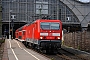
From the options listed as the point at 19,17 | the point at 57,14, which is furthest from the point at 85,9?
the point at 19,17

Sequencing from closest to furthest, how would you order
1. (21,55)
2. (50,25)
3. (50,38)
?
1. (21,55)
2. (50,38)
3. (50,25)

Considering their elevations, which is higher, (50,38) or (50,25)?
(50,25)

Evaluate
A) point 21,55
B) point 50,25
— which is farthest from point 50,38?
point 21,55

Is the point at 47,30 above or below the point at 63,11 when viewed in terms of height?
below

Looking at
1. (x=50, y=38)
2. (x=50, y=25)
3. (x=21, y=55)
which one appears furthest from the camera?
(x=50, y=25)

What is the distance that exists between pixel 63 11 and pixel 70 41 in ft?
248

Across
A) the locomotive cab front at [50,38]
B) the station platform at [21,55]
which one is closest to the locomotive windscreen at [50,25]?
the locomotive cab front at [50,38]

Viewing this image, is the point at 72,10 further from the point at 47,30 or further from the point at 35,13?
the point at 47,30

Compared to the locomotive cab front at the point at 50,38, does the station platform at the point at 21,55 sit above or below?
below

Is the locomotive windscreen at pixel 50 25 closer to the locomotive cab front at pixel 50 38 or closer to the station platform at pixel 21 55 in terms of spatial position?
the locomotive cab front at pixel 50 38

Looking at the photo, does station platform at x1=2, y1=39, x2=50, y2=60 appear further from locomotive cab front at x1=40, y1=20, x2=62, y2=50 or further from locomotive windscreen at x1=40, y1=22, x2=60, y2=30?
Result: locomotive windscreen at x1=40, y1=22, x2=60, y2=30

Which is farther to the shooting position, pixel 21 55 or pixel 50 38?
pixel 50 38

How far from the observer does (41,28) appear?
25891 mm

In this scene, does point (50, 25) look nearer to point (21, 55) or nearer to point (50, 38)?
point (50, 38)
